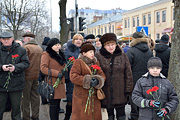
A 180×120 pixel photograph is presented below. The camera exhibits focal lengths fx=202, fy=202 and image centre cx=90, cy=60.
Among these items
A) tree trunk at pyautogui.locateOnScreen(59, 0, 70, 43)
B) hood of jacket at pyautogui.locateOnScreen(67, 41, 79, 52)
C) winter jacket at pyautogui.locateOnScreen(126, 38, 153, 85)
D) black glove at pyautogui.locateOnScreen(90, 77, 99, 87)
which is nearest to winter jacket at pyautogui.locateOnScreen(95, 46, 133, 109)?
black glove at pyautogui.locateOnScreen(90, 77, 99, 87)

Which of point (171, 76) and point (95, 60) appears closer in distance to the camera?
point (95, 60)

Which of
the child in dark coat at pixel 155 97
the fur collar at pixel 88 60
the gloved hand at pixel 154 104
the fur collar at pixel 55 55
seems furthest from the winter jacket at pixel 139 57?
the gloved hand at pixel 154 104

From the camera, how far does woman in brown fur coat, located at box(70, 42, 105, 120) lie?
11.4 ft

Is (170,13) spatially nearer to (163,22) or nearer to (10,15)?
(163,22)

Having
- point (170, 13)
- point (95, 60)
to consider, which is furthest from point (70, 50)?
point (170, 13)

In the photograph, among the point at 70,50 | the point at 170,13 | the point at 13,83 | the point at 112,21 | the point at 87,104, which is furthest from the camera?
the point at 112,21

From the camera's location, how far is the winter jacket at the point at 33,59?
4840 millimetres

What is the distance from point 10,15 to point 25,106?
17.0 metres

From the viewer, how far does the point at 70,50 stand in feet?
15.3

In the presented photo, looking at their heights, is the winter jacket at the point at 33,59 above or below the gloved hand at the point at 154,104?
above

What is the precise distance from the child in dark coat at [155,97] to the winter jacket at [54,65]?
66.8 inches

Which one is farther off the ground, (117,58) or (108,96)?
(117,58)

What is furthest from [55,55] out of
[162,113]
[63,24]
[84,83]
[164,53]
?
[63,24]

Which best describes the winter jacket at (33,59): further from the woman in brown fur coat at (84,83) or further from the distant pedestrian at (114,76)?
the distant pedestrian at (114,76)
